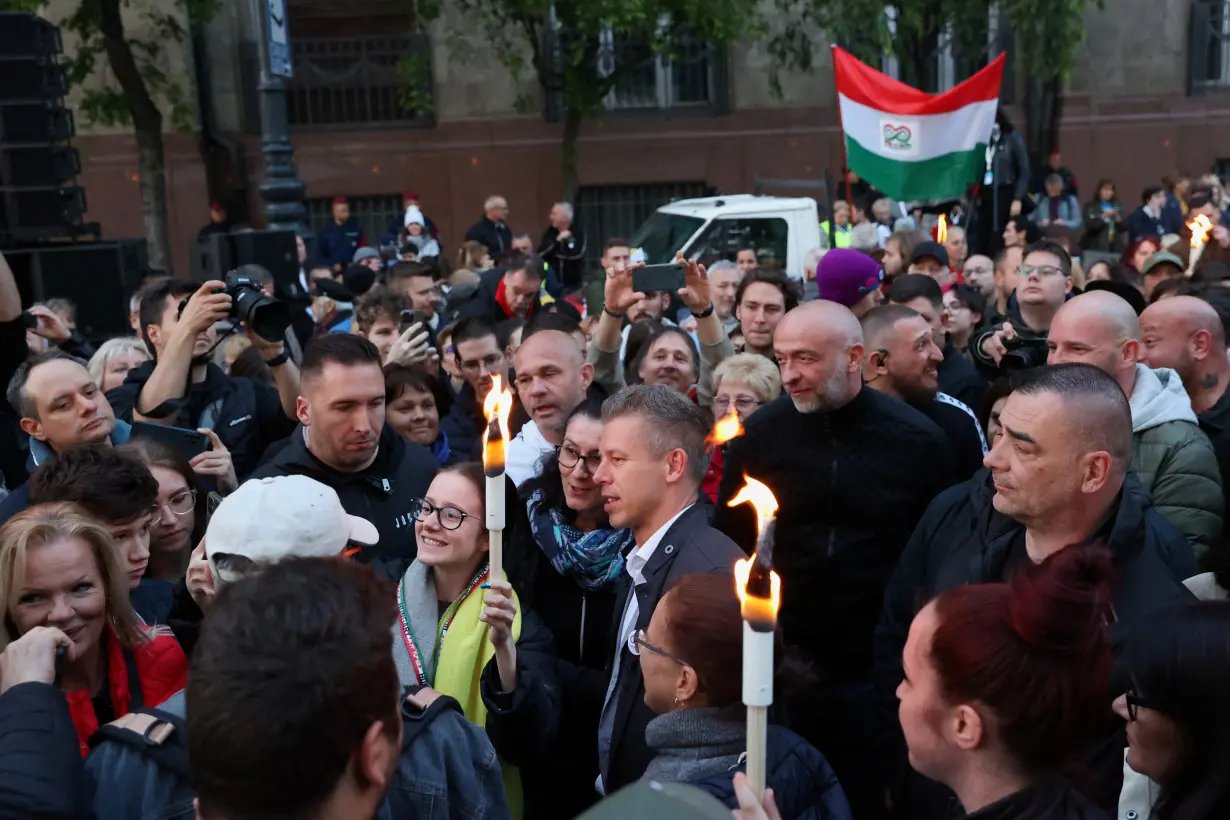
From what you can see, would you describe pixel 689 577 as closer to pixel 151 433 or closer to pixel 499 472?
pixel 499 472

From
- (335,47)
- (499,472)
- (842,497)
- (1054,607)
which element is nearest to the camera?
(1054,607)

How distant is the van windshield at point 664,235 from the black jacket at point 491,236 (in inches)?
87.0

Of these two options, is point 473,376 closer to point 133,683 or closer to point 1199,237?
point 133,683

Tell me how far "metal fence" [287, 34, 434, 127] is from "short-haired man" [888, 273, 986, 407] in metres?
14.1

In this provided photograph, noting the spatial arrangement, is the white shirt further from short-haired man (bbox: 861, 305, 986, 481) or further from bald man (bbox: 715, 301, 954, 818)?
short-haired man (bbox: 861, 305, 986, 481)

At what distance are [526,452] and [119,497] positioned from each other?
61.5 inches

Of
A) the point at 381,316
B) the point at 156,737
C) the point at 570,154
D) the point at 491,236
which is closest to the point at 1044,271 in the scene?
the point at 381,316

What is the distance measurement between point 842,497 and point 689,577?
157cm

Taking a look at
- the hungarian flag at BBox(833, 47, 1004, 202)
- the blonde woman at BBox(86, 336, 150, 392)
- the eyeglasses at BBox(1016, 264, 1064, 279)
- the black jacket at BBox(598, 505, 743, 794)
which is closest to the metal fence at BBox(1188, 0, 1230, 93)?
the hungarian flag at BBox(833, 47, 1004, 202)

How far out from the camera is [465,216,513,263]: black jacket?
1563 cm

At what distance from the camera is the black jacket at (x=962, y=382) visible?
20.9ft

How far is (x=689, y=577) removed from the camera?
297 centimetres

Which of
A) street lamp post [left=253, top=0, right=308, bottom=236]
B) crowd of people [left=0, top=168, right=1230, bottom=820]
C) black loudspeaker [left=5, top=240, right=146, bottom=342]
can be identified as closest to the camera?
crowd of people [left=0, top=168, right=1230, bottom=820]

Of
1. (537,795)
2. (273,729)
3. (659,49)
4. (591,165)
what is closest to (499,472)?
(273,729)
